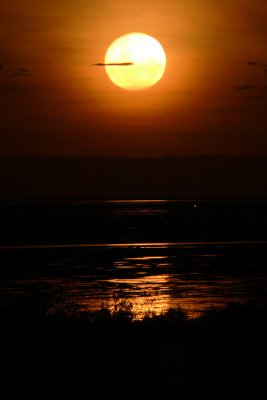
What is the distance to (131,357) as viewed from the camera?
41.9 feet

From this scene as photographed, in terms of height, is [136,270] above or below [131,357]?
below

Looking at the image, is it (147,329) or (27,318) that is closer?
(147,329)

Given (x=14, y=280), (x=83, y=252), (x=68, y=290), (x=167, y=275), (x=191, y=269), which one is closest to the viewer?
(x=68, y=290)

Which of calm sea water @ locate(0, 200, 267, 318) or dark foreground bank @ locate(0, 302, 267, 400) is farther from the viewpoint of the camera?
calm sea water @ locate(0, 200, 267, 318)

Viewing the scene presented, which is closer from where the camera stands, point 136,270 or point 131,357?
point 131,357

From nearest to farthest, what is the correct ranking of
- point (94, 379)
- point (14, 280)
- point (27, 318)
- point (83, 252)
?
1. point (94, 379)
2. point (27, 318)
3. point (14, 280)
4. point (83, 252)

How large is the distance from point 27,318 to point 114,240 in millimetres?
56202

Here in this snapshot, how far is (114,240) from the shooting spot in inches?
2881

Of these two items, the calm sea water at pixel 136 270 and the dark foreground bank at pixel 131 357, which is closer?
the dark foreground bank at pixel 131 357

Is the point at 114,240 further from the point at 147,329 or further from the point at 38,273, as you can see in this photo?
the point at 147,329

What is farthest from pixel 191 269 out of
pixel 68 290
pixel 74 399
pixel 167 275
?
pixel 74 399

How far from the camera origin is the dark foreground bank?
34.7 feet

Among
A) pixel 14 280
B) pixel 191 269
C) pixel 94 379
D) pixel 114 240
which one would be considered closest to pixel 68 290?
pixel 14 280

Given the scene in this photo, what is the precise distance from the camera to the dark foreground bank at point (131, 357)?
10.6 metres
